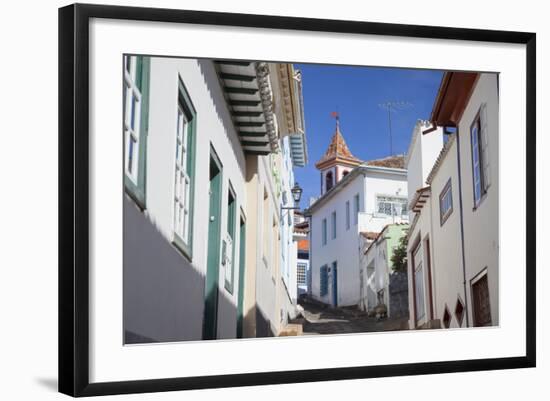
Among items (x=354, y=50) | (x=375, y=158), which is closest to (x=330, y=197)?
(x=375, y=158)

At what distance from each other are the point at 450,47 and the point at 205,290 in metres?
2.54

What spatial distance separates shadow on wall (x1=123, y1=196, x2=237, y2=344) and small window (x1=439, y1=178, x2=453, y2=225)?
196 cm

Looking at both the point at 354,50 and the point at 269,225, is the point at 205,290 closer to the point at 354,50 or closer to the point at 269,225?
the point at 269,225

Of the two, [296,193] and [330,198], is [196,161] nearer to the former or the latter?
[296,193]

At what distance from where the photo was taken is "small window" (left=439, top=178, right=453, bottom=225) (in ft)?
22.8

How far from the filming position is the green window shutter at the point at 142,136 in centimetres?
554

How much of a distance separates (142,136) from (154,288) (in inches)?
36.5

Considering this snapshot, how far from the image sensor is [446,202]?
7086 millimetres

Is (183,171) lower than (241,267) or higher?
higher

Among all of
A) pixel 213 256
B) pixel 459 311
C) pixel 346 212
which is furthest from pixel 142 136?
pixel 459 311

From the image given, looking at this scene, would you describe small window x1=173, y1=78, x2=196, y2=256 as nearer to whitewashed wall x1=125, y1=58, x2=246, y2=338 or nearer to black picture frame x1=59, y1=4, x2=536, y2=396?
whitewashed wall x1=125, y1=58, x2=246, y2=338

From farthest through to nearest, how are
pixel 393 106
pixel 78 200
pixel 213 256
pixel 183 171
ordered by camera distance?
1. pixel 393 106
2. pixel 213 256
3. pixel 183 171
4. pixel 78 200

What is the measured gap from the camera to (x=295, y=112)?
6574mm

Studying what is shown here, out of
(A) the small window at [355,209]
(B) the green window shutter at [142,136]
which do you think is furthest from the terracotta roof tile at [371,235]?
(B) the green window shutter at [142,136]
